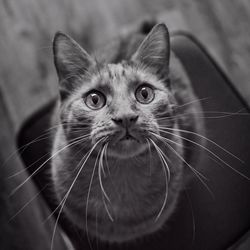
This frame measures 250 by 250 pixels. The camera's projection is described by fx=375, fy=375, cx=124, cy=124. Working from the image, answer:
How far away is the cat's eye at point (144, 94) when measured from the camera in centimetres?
60

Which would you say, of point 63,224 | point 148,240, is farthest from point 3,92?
point 148,240

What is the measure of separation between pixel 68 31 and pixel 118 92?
40 cm

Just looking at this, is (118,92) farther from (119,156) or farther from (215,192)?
(215,192)

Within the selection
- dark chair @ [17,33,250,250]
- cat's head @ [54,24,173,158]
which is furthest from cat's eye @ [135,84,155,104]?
dark chair @ [17,33,250,250]

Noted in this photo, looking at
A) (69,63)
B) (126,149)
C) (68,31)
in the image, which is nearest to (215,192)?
(126,149)

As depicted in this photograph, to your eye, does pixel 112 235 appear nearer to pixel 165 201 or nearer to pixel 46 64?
pixel 165 201

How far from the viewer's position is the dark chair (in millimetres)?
618

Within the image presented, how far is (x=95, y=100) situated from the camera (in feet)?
1.98

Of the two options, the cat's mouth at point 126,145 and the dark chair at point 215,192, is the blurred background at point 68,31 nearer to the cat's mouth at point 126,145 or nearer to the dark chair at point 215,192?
the dark chair at point 215,192

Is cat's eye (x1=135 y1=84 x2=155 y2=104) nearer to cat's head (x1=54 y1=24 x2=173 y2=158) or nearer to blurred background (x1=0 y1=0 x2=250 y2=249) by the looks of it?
cat's head (x1=54 y1=24 x2=173 y2=158)

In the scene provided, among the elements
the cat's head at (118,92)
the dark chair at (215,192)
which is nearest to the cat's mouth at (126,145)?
the cat's head at (118,92)

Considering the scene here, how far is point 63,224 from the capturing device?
0.64m

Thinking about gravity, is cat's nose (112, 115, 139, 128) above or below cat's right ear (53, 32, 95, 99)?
below

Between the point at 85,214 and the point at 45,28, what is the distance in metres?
0.53
